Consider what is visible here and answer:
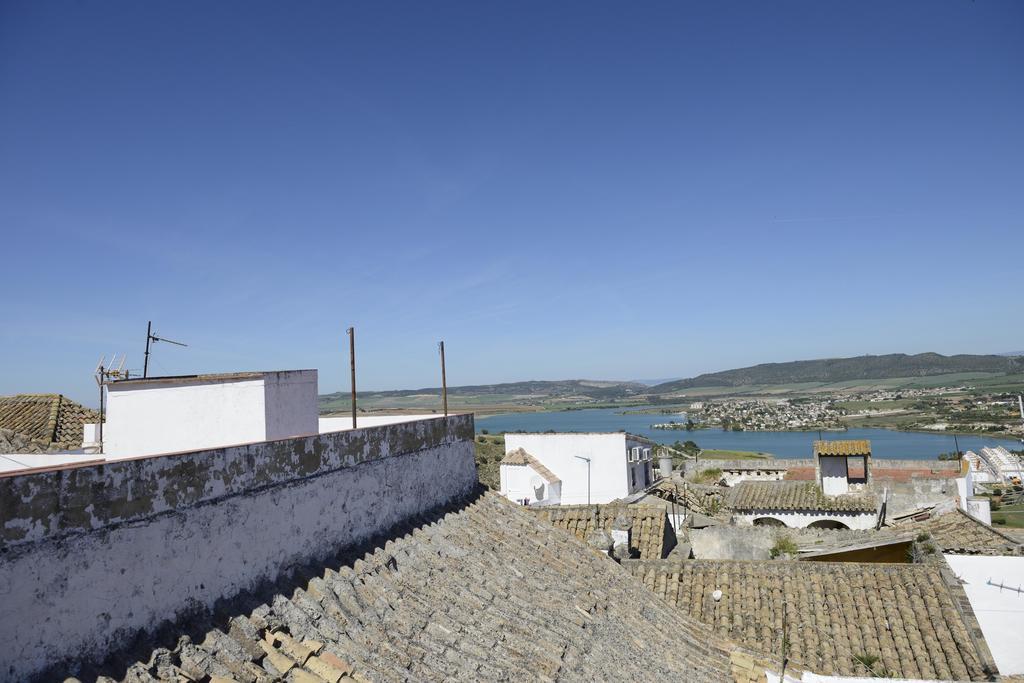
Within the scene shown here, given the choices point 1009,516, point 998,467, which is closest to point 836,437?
point 998,467

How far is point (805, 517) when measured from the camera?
25922 millimetres

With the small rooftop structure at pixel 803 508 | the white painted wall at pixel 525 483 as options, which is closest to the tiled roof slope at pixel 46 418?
the white painted wall at pixel 525 483

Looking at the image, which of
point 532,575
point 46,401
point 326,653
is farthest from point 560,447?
point 326,653

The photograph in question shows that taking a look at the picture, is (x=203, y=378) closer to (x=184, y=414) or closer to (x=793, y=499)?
(x=184, y=414)

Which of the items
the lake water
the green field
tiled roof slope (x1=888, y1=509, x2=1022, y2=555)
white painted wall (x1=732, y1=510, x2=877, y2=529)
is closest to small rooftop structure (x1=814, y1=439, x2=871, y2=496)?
white painted wall (x1=732, y1=510, x2=877, y2=529)

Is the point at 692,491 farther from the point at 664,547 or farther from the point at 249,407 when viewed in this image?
the point at 249,407

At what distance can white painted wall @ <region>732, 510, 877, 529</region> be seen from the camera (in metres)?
25.3

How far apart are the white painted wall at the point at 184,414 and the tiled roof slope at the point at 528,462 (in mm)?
A: 21444

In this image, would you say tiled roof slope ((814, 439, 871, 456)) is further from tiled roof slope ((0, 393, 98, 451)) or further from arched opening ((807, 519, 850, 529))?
tiled roof slope ((0, 393, 98, 451))

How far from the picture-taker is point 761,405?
652 feet

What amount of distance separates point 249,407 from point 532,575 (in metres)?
3.53

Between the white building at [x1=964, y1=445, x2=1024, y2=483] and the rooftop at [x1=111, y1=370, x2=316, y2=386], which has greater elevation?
the rooftop at [x1=111, y1=370, x2=316, y2=386]

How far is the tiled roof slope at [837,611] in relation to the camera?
898 cm

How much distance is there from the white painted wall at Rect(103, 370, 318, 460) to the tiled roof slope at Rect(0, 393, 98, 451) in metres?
12.6
